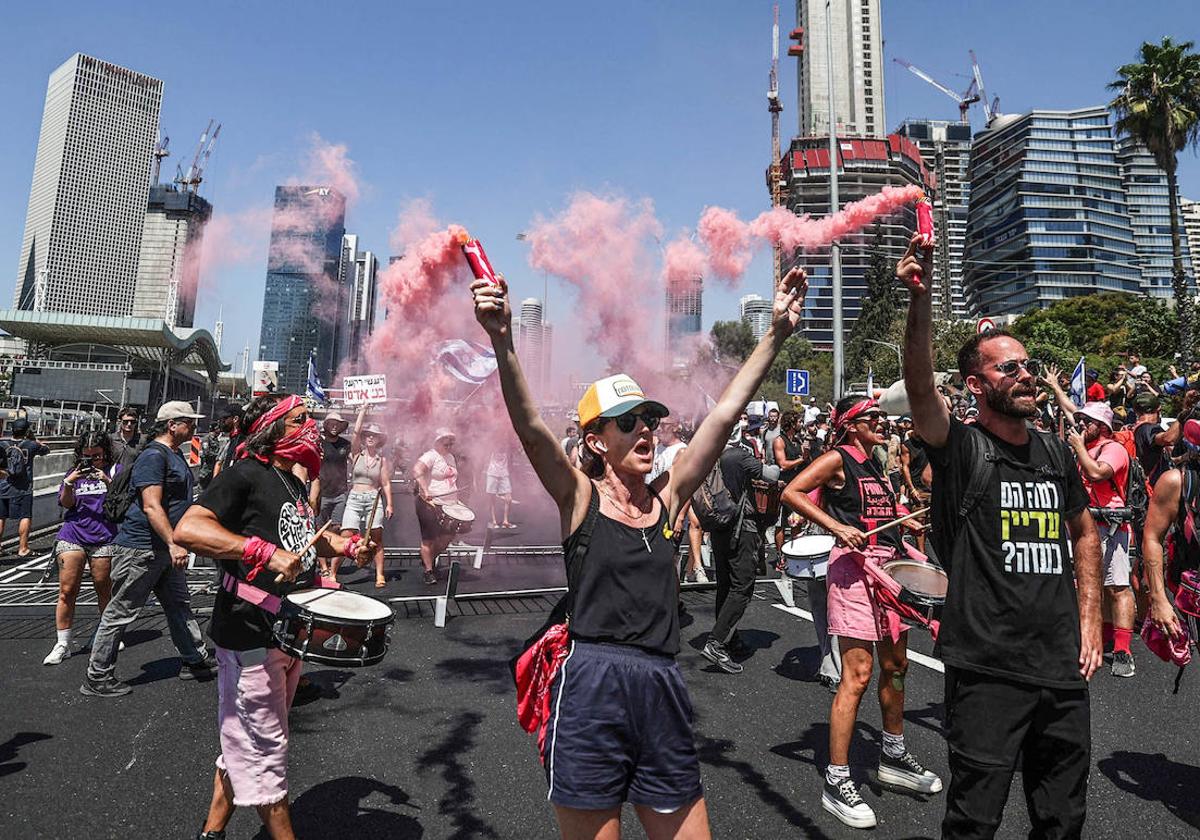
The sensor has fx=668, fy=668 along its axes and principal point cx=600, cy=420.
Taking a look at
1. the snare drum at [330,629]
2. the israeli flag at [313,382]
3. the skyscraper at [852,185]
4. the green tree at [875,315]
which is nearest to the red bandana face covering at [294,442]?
the snare drum at [330,629]

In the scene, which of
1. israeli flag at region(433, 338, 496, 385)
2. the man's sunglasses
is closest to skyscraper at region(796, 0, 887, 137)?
israeli flag at region(433, 338, 496, 385)

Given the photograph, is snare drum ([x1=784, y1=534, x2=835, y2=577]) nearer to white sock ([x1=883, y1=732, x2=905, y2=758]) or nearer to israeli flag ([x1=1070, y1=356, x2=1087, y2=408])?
white sock ([x1=883, y1=732, x2=905, y2=758])

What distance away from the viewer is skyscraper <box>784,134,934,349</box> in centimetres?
8350

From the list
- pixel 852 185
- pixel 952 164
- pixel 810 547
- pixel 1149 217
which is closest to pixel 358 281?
pixel 810 547

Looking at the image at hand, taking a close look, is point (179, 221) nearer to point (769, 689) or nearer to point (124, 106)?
point (124, 106)

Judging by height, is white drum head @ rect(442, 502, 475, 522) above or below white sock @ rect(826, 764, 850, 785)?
above

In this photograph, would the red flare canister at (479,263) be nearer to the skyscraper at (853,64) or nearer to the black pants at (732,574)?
the black pants at (732,574)

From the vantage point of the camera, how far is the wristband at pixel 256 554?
266cm

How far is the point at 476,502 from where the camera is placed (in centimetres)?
1627

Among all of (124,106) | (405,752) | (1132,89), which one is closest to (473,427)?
(405,752)

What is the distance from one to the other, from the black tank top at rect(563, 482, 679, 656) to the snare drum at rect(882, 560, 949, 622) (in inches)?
69.3

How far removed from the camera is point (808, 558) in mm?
4715

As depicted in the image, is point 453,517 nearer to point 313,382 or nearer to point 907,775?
point 907,775

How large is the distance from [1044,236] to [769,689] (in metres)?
149
